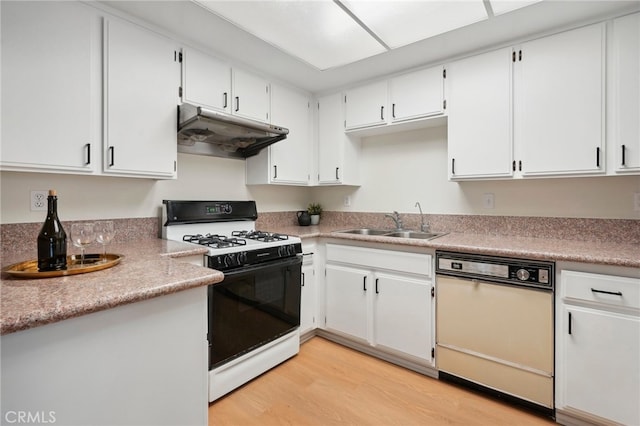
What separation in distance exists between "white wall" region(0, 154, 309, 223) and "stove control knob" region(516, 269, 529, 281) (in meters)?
2.14

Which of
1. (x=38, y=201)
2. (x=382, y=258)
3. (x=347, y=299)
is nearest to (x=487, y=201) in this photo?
(x=382, y=258)

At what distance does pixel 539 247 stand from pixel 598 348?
56 centimetres

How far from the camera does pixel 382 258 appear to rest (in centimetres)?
228

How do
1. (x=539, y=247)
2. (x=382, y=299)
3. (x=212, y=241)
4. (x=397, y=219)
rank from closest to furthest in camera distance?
1. (x=539, y=247)
2. (x=212, y=241)
3. (x=382, y=299)
4. (x=397, y=219)

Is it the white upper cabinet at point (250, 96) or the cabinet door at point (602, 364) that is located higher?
the white upper cabinet at point (250, 96)

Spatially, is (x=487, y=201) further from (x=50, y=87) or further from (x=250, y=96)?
(x=50, y=87)

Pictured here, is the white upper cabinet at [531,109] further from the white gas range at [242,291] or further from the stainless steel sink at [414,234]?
the white gas range at [242,291]

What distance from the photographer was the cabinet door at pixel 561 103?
71.3 inches

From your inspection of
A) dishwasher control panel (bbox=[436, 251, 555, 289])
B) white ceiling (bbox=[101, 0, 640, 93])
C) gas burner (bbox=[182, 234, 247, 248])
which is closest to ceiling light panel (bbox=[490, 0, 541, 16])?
white ceiling (bbox=[101, 0, 640, 93])

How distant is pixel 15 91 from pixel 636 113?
127 inches

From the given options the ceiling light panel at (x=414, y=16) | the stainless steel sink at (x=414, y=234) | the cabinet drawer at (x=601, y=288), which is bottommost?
the cabinet drawer at (x=601, y=288)

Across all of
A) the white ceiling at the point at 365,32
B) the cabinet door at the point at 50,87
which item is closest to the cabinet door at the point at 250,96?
the white ceiling at the point at 365,32

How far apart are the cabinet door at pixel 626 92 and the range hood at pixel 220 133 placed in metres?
2.07

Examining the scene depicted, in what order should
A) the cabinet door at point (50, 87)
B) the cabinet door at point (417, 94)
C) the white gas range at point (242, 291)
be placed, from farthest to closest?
1. the cabinet door at point (417, 94)
2. the white gas range at point (242, 291)
3. the cabinet door at point (50, 87)
